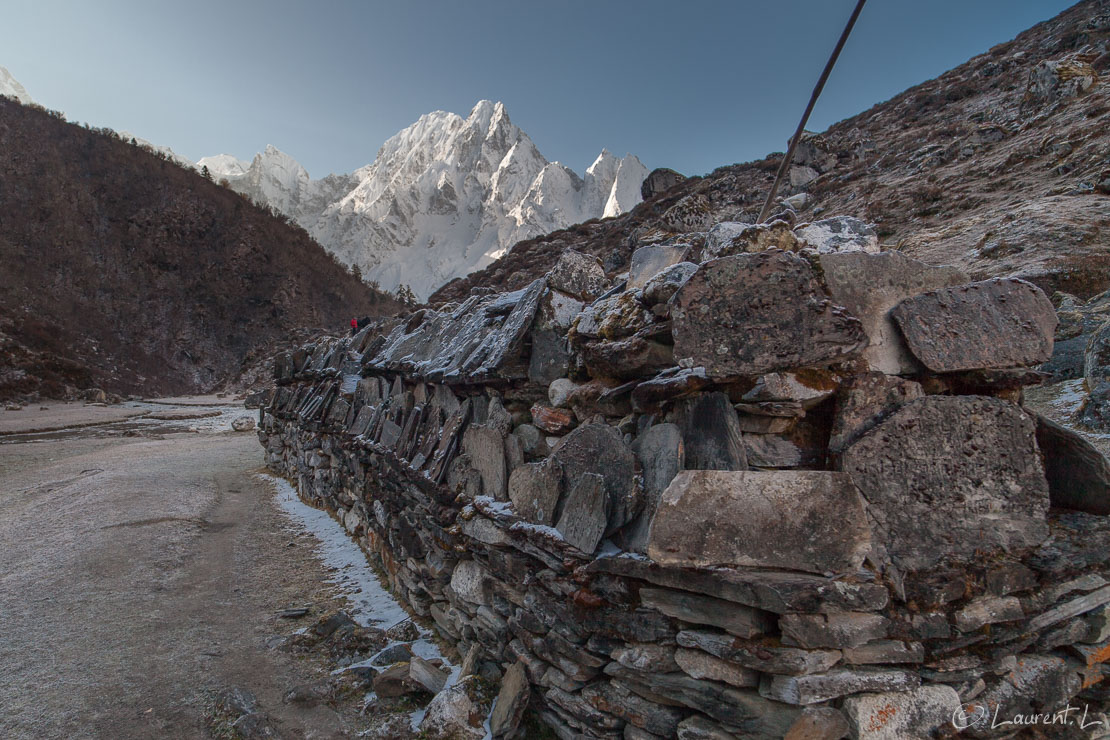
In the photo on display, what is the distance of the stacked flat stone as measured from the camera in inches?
63.7

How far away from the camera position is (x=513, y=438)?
296 cm

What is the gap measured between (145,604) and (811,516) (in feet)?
15.7

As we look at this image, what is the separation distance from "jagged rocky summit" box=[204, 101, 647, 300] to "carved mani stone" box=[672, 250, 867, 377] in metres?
59.7

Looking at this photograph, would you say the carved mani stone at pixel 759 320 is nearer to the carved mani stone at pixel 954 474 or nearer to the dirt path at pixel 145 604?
the carved mani stone at pixel 954 474

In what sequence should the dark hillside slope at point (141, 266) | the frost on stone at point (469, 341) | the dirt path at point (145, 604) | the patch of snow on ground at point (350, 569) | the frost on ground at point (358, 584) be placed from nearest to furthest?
the dirt path at point (145, 604) → the frost on stone at point (469, 341) → the frost on ground at point (358, 584) → the patch of snow on ground at point (350, 569) → the dark hillside slope at point (141, 266)

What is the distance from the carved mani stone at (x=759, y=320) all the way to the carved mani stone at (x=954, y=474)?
352 millimetres

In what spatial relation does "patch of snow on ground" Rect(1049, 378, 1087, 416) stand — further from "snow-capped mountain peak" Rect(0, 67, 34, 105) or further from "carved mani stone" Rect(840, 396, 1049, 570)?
"snow-capped mountain peak" Rect(0, 67, 34, 105)

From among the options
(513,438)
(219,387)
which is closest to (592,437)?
(513,438)

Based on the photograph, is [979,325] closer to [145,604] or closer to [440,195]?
[145,604]

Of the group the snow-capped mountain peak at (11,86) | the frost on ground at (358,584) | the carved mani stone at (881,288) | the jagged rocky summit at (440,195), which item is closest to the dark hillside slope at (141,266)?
the jagged rocky summit at (440,195)

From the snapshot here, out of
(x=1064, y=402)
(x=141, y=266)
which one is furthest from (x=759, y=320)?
(x=141, y=266)

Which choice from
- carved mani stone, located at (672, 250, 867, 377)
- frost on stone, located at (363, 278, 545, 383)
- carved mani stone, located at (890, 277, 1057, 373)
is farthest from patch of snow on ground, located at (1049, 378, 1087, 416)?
frost on stone, located at (363, 278, 545, 383)

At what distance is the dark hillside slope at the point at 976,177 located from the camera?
811 centimetres

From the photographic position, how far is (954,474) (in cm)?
175
